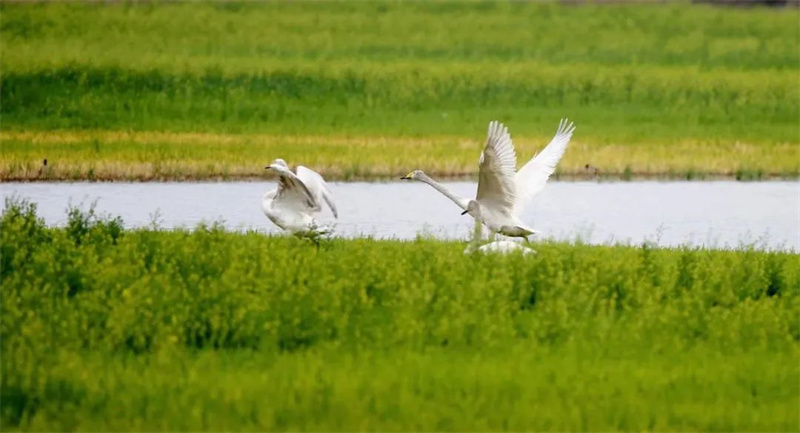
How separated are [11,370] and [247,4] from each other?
34.3 meters

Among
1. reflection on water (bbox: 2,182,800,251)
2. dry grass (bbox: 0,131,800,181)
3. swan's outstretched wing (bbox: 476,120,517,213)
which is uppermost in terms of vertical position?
dry grass (bbox: 0,131,800,181)

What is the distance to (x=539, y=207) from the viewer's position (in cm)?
2086

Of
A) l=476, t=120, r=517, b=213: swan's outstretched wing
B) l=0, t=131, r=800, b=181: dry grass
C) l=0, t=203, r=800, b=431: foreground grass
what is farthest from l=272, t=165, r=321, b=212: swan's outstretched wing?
l=0, t=131, r=800, b=181: dry grass

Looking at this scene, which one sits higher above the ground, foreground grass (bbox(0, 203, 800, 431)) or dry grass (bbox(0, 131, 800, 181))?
dry grass (bbox(0, 131, 800, 181))

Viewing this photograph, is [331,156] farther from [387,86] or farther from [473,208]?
[473,208]

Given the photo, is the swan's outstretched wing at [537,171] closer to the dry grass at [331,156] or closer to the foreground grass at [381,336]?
the foreground grass at [381,336]

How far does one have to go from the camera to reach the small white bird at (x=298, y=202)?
13.3 meters

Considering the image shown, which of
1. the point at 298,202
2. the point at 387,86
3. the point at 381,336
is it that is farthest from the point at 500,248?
the point at 387,86

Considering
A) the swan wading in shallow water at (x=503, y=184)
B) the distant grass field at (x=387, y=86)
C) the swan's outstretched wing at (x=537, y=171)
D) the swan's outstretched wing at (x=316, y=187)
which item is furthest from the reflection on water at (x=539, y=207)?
the swan's outstretched wing at (x=316, y=187)

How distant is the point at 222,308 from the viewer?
419 inches

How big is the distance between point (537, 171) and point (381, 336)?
4.37m

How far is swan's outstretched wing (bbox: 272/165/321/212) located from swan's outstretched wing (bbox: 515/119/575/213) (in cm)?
172

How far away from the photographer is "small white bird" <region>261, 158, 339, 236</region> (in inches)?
524

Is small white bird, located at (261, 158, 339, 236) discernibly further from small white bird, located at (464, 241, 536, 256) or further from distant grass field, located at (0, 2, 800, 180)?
distant grass field, located at (0, 2, 800, 180)
